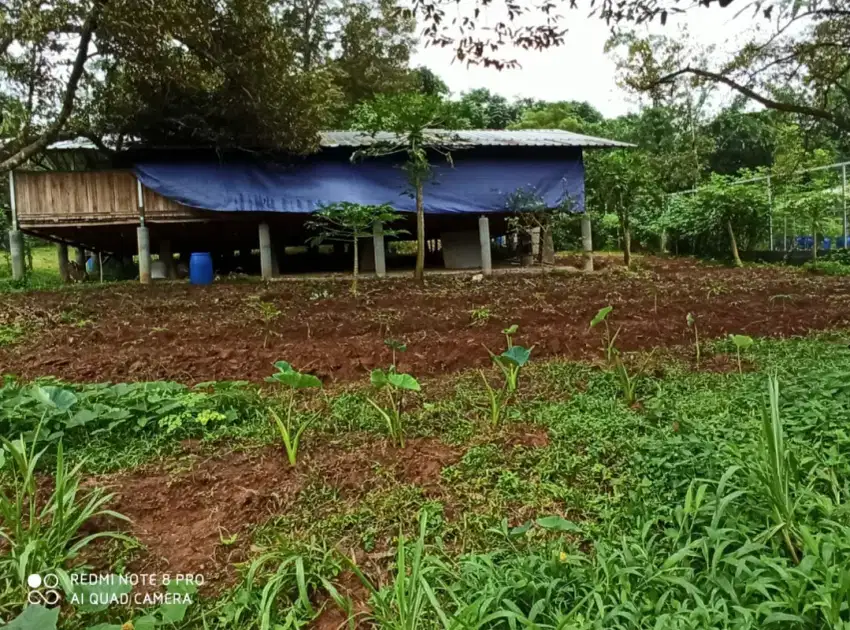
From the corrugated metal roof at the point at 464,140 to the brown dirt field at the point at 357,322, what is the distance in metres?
3.38

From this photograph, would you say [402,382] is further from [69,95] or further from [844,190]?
[844,190]

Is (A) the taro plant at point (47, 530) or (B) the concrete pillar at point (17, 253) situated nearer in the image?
(A) the taro plant at point (47, 530)

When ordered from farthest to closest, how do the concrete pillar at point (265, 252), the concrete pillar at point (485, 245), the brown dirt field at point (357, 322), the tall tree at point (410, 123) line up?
the concrete pillar at point (485, 245)
the concrete pillar at point (265, 252)
the tall tree at point (410, 123)
the brown dirt field at point (357, 322)

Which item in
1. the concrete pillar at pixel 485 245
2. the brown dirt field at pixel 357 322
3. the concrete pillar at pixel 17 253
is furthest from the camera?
the concrete pillar at pixel 485 245

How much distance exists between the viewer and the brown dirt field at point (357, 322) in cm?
430

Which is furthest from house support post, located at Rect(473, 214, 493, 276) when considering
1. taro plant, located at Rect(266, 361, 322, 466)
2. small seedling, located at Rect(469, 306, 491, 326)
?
taro plant, located at Rect(266, 361, 322, 466)

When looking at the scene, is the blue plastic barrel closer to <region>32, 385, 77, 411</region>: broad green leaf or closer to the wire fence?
<region>32, 385, 77, 411</region>: broad green leaf

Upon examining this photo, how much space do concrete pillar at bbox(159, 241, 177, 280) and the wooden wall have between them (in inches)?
94.1

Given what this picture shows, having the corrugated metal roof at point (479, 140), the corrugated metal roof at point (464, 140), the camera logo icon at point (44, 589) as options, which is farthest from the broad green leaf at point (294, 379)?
the corrugated metal roof at point (479, 140)

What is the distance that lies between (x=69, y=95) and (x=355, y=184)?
17.0 ft

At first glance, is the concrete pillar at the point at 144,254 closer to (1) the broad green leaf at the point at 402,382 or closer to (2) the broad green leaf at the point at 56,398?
(2) the broad green leaf at the point at 56,398

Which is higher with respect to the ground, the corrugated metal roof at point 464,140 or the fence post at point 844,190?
the corrugated metal roof at point 464,140

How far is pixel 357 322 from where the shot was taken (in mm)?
6027

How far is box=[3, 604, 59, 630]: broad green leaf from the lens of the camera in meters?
1.40
